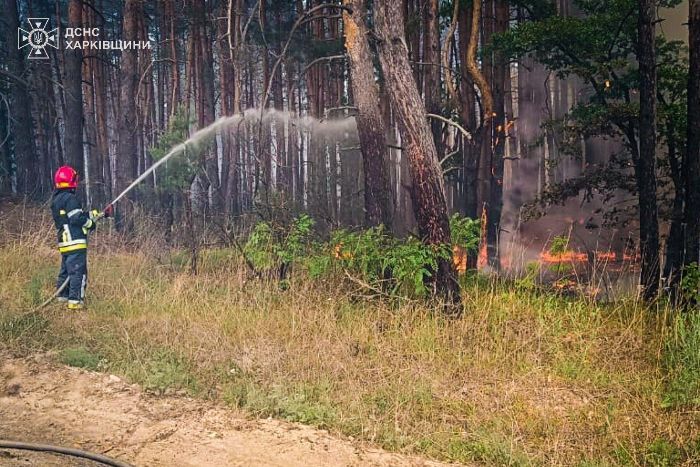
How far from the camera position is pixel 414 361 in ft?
18.4

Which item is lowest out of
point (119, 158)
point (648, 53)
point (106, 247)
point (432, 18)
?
point (106, 247)

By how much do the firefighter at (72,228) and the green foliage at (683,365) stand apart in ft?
21.7

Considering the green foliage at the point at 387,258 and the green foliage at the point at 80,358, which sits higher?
the green foliage at the point at 387,258

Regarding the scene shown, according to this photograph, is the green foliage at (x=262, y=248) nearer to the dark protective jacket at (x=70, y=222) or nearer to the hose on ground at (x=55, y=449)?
the dark protective jacket at (x=70, y=222)

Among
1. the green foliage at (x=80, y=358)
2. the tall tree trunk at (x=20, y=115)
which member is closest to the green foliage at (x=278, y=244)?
the green foliage at (x=80, y=358)

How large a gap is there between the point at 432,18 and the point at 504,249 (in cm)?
737

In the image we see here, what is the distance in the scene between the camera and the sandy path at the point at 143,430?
13.2 ft

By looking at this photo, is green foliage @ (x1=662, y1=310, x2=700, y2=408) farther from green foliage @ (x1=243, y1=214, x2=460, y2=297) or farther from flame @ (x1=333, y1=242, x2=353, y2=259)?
flame @ (x1=333, y1=242, x2=353, y2=259)

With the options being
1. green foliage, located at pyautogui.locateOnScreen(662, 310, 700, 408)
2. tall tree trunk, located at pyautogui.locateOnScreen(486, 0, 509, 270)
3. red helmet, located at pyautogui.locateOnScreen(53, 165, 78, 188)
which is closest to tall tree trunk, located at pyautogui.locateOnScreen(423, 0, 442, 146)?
tall tree trunk, located at pyautogui.locateOnScreen(486, 0, 509, 270)

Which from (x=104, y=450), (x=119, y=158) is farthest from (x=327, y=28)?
(x=104, y=450)

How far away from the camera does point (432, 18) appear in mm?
13203

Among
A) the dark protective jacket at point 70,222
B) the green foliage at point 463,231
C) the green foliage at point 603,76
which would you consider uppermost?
the green foliage at point 603,76

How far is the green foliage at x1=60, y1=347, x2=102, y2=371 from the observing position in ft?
18.4

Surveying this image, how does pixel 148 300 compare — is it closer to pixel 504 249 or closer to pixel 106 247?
pixel 106 247
